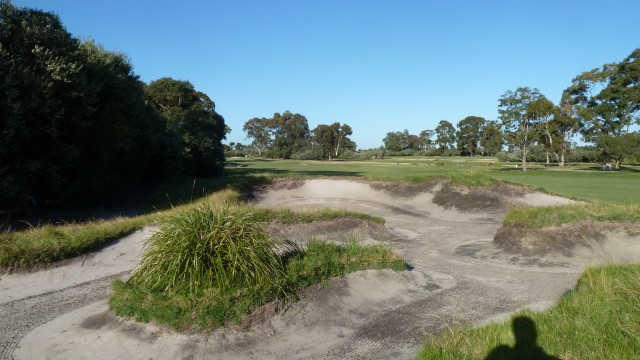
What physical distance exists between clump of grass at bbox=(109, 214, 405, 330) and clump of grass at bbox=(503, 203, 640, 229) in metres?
9.24

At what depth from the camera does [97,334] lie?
7.03 meters

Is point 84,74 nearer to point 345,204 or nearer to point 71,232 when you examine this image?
point 71,232

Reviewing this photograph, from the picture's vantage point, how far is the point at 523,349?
19.1 feet

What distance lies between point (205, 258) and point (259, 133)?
13930 centimetres

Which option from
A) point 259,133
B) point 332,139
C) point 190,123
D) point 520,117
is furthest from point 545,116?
point 259,133

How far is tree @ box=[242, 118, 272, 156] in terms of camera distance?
141 meters

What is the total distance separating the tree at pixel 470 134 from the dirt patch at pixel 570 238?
119944 mm

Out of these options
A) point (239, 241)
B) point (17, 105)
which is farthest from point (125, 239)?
point (239, 241)

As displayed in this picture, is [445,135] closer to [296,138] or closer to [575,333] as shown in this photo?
[296,138]

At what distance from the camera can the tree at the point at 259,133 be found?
14112cm

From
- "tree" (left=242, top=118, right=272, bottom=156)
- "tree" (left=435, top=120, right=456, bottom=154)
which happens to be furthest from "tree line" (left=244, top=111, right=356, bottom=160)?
"tree" (left=435, top=120, right=456, bottom=154)

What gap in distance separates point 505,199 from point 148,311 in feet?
68.1

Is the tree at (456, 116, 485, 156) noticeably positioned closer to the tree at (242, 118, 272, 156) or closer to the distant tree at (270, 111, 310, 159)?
the distant tree at (270, 111, 310, 159)

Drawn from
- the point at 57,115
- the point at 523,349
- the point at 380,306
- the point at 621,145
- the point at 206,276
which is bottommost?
the point at 380,306
